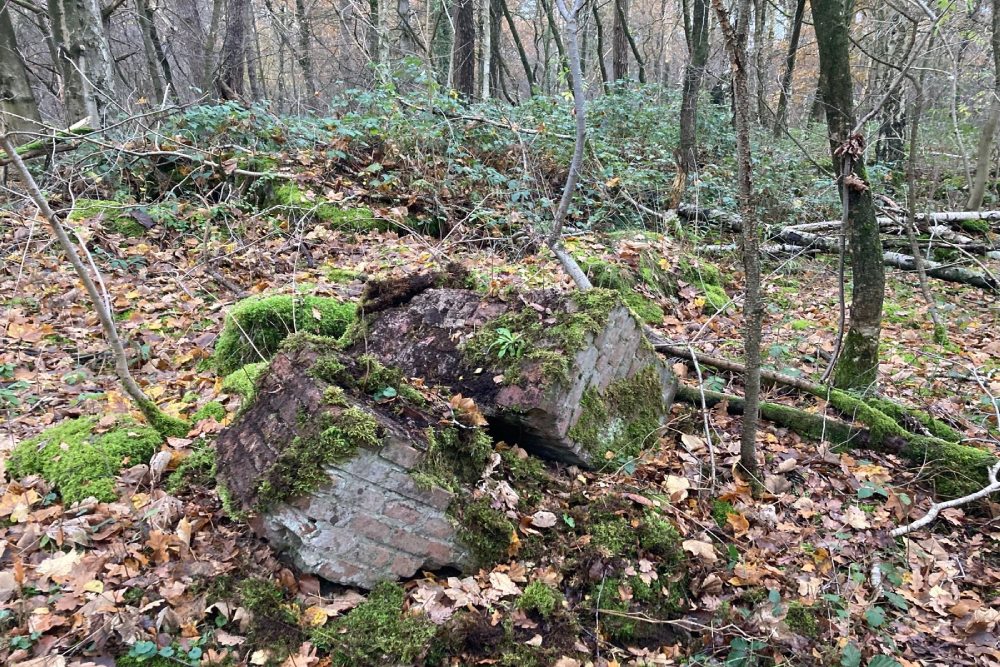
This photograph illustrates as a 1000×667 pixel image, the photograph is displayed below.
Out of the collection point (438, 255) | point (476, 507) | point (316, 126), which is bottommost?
point (476, 507)

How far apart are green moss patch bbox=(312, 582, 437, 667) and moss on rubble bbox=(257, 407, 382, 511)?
0.65m

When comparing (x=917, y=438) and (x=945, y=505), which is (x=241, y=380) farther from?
(x=917, y=438)

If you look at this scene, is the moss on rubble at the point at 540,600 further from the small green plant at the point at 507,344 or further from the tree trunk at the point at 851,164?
the tree trunk at the point at 851,164

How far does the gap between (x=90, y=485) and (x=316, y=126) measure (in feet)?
24.8

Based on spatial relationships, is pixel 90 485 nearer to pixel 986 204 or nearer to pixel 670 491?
pixel 670 491

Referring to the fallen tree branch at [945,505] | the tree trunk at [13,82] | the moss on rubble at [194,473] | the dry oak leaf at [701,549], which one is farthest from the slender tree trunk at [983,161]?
the tree trunk at [13,82]

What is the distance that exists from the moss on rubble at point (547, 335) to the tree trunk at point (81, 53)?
340 inches

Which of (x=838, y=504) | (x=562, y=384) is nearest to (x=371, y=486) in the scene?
(x=562, y=384)

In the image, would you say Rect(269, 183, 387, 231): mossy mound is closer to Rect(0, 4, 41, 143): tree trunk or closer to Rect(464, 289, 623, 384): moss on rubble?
Rect(0, 4, 41, 143): tree trunk

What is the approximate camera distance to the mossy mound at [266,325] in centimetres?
498

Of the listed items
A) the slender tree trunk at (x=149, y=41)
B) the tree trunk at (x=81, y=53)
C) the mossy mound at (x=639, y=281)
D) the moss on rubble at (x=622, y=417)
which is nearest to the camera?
the moss on rubble at (x=622, y=417)

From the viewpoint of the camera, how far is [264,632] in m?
2.69

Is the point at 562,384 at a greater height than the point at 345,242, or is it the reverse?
the point at 345,242

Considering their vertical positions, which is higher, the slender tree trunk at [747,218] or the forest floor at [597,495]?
the slender tree trunk at [747,218]
